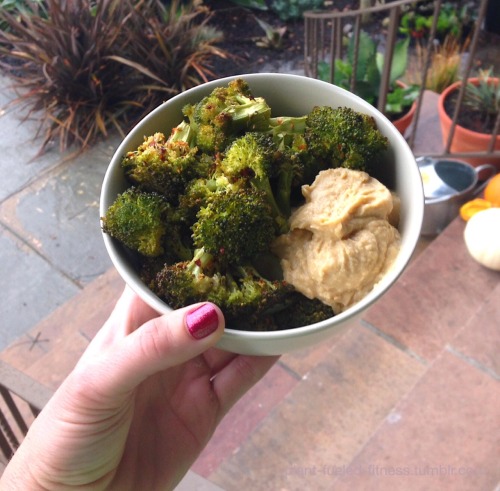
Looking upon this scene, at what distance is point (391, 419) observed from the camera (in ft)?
6.16

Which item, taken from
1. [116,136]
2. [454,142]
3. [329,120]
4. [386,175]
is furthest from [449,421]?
[116,136]

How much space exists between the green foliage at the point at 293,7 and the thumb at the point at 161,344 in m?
3.83

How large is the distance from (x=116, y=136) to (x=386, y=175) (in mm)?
2847

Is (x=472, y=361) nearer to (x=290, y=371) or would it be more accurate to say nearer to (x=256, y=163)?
(x=290, y=371)

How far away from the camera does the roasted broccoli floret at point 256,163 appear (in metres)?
0.86

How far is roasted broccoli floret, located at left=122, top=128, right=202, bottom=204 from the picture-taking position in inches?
35.5

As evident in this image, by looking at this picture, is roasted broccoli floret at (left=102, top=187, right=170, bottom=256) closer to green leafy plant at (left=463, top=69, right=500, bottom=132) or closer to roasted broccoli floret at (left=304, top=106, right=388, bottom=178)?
roasted broccoli floret at (left=304, top=106, right=388, bottom=178)

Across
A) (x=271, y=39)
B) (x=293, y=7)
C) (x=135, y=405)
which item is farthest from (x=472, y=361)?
(x=293, y=7)

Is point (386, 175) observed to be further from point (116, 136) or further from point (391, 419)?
point (116, 136)

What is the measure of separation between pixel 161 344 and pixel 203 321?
109 mm

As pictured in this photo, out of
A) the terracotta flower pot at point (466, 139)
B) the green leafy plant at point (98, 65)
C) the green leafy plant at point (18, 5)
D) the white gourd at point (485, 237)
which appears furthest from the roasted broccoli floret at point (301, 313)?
the green leafy plant at point (18, 5)

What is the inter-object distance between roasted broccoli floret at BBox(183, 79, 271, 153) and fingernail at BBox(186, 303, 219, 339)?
0.27 meters

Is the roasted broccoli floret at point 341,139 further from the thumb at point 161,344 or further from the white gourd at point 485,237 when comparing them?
the white gourd at point 485,237

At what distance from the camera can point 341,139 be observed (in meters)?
0.91
